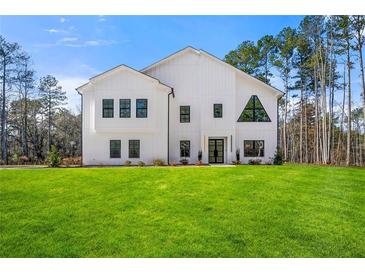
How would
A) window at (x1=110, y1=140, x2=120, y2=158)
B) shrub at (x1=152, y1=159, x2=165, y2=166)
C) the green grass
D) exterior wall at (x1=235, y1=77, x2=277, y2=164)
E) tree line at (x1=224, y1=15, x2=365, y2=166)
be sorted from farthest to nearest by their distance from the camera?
tree line at (x1=224, y1=15, x2=365, y2=166)
exterior wall at (x1=235, y1=77, x2=277, y2=164)
window at (x1=110, y1=140, x2=120, y2=158)
shrub at (x1=152, y1=159, x2=165, y2=166)
the green grass

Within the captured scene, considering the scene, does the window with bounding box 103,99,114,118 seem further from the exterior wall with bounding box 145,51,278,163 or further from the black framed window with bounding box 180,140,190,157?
the black framed window with bounding box 180,140,190,157

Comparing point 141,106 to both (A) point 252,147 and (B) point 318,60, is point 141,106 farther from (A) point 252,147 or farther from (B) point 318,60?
(B) point 318,60

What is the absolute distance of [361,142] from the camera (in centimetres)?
2148

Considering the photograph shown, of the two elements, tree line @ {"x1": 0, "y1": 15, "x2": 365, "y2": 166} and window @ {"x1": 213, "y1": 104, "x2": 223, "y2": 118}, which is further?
tree line @ {"x1": 0, "y1": 15, "x2": 365, "y2": 166}

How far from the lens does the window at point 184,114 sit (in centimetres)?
1265

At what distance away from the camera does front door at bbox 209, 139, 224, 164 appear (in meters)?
12.8

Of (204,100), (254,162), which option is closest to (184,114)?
(204,100)

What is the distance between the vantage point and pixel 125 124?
1194cm

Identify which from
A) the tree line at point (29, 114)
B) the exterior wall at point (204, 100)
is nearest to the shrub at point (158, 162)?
the exterior wall at point (204, 100)

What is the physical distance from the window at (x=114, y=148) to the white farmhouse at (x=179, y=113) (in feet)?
0.13

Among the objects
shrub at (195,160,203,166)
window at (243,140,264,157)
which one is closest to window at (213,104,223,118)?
window at (243,140,264,157)

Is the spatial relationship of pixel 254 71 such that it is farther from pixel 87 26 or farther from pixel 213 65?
pixel 87 26

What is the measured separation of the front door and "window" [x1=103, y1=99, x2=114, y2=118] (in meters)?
4.27

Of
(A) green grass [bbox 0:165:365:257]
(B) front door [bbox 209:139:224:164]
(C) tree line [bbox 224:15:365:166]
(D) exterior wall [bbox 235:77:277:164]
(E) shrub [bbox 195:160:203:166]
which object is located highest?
Result: (C) tree line [bbox 224:15:365:166]
